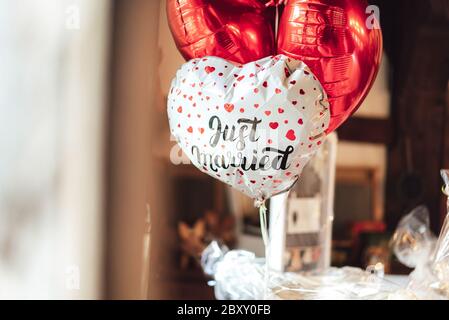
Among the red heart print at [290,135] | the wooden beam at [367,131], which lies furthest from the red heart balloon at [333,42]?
the wooden beam at [367,131]

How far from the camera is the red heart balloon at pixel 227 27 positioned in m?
1.16

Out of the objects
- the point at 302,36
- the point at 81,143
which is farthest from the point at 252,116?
the point at 81,143

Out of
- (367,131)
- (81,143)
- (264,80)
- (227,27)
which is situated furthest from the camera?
(367,131)

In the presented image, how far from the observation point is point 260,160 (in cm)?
105

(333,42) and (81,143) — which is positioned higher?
(333,42)

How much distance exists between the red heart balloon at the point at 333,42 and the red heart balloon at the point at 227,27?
46 millimetres

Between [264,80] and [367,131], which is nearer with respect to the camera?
[264,80]

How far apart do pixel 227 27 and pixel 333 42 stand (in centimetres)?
22

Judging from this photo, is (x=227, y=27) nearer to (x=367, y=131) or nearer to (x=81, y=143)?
(x=81, y=143)

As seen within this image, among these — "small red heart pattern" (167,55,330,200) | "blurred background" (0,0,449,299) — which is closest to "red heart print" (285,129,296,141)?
A: "small red heart pattern" (167,55,330,200)

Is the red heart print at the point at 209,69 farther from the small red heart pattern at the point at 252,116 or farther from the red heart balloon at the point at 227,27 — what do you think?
the red heart balloon at the point at 227,27

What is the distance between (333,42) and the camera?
3.67 ft

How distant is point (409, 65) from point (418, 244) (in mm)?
1050
